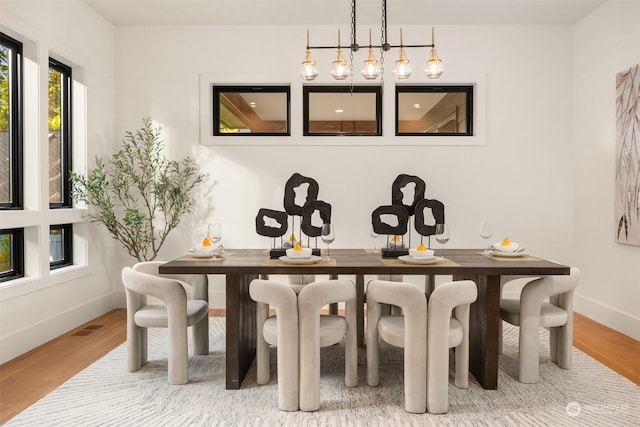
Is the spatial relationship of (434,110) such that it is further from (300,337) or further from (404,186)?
(300,337)

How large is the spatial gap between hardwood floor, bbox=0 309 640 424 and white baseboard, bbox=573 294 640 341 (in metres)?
0.07

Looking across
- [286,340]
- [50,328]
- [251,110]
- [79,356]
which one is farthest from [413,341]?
[251,110]

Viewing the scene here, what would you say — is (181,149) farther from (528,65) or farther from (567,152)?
(567,152)

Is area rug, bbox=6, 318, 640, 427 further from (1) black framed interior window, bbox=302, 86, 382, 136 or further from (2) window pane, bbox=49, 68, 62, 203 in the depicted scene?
(1) black framed interior window, bbox=302, 86, 382, 136

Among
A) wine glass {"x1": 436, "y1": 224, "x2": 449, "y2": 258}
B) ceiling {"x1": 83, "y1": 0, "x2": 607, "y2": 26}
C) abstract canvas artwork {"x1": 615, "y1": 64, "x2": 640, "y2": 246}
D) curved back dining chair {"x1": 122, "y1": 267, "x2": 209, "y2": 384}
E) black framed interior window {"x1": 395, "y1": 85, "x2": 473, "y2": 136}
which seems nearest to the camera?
curved back dining chair {"x1": 122, "y1": 267, "x2": 209, "y2": 384}

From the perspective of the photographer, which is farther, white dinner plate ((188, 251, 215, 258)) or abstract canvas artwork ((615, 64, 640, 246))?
abstract canvas artwork ((615, 64, 640, 246))

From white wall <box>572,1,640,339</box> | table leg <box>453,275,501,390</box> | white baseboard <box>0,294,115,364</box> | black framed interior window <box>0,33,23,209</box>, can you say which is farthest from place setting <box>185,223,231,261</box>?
white wall <box>572,1,640,339</box>

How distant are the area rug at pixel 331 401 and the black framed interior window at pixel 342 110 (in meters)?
2.71

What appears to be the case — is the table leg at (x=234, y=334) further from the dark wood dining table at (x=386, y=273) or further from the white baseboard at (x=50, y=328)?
the white baseboard at (x=50, y=328)

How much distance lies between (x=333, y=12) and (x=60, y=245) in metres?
3.54

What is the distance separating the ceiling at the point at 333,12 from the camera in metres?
4.32

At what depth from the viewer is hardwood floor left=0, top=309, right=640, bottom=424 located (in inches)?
106

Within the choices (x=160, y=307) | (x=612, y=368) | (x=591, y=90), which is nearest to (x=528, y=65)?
(x=591, y=90)
